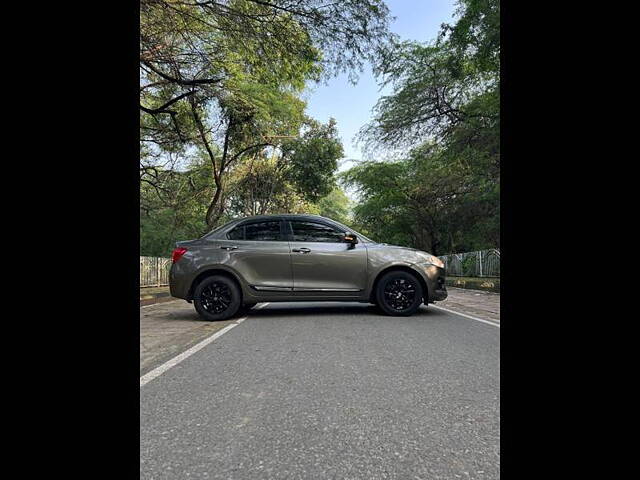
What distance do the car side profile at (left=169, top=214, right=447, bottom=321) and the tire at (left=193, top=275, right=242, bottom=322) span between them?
0.02m

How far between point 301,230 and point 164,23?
4040 millimetres

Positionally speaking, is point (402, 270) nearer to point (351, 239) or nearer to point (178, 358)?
point (351, 239)

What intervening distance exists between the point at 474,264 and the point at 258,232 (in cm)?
1529

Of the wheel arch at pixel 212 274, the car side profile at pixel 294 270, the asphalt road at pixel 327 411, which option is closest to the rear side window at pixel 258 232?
the car side profile at pixel 294 270

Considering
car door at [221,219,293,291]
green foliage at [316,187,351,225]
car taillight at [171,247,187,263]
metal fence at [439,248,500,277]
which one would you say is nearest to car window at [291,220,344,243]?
car door at [221,219,293,291]

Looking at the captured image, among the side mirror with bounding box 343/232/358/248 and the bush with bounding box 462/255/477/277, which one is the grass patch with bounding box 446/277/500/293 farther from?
the side mirror with bounding box 343/232/358/248

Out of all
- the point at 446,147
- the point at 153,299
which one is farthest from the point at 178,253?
the point at 446,147

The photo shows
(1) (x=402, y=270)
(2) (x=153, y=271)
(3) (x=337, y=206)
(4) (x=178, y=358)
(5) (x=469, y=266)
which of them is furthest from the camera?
(3) (x=337, y=206)

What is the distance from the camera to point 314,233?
21.7 feet

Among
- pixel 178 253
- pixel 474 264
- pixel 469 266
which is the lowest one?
pixel 469 266

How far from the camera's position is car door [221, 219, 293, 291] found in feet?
20.8

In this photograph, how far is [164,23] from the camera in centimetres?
642
